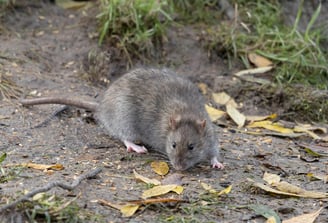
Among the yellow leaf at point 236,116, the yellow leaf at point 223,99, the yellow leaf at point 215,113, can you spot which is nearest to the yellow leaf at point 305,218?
the yellow leaf at point 236,116

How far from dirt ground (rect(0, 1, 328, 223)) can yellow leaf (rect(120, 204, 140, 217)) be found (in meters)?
0.04

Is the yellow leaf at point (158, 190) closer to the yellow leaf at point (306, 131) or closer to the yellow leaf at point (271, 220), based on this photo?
the yellow leaf at point (271, 220)

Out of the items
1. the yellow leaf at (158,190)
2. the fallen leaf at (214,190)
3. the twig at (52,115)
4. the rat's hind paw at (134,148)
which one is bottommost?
the rat's hind paw at (134,148)

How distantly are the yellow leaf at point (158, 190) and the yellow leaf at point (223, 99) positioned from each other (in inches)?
108

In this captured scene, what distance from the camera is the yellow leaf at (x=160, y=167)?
578 centimetres

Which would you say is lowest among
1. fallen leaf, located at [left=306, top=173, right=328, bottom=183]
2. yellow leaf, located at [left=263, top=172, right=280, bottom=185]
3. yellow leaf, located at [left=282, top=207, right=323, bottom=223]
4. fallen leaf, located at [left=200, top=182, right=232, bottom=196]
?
fallen leaf, located at [left=306, top=173, right=328, bottom=183]

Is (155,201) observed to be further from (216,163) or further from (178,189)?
(216,163)

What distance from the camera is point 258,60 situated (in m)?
8.46

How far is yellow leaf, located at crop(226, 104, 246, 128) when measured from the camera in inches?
293

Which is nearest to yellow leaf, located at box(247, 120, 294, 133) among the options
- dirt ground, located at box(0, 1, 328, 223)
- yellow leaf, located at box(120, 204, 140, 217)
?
dirt ground, located at box(0, 1, 328, 223)

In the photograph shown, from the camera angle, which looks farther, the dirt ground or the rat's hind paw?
the rat's hind paw

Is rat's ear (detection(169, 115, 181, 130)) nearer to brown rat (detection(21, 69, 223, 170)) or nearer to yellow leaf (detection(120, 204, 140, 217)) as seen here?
brown rat (detection(21, 69, 223, 170))

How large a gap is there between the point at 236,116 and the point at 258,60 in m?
1.11

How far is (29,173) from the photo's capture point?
532cm
